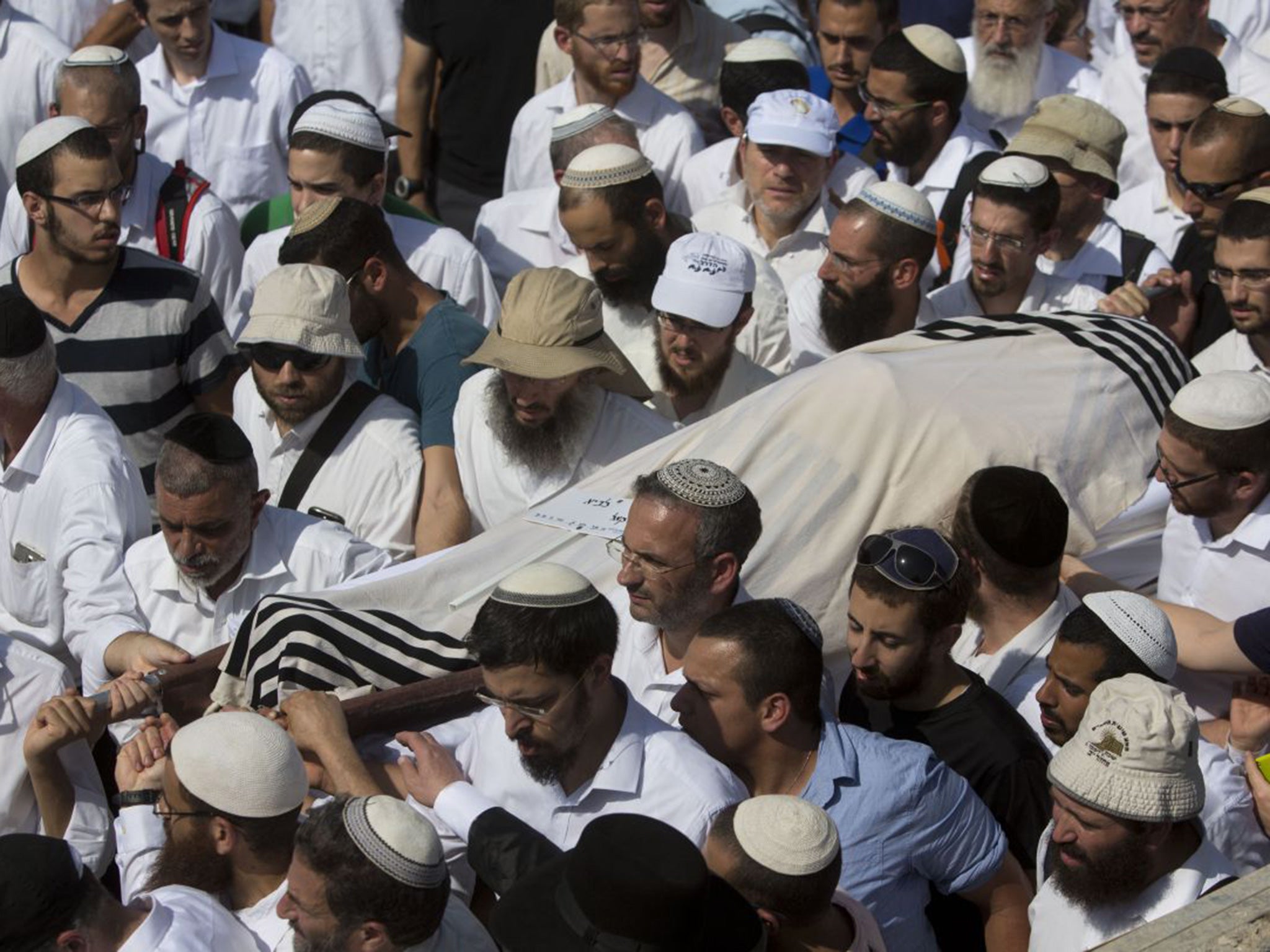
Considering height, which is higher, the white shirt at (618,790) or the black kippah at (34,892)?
the black kippah at (34,892)

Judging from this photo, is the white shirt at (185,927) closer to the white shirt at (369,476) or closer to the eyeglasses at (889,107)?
the white shirt at (369,476)

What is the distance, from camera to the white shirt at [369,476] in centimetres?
550

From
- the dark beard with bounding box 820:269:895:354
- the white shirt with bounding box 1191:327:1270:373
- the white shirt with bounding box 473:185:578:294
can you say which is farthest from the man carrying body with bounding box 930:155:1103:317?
the white shirt with bounding box 473:185:578:294

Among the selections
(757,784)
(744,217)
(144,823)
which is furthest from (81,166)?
(757,784)

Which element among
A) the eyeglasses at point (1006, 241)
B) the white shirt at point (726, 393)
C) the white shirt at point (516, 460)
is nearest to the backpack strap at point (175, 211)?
the white shirt at point (516, 460)

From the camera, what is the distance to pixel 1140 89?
8.30 meters

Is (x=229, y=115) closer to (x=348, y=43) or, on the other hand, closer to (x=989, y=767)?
(x=348, y=43)

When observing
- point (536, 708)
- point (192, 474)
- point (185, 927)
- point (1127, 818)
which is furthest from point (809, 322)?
point (185, 927)

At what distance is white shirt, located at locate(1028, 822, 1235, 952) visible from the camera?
380cm

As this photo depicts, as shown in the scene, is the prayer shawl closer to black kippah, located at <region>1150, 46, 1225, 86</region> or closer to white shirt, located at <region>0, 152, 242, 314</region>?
white shirt, located at <region>0, 152, 242, 314</region>

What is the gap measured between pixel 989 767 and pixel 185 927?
1.69 metres

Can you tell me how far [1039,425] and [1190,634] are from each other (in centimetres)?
76

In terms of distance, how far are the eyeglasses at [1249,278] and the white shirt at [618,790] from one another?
241 centimetres

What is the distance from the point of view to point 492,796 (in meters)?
4.13
